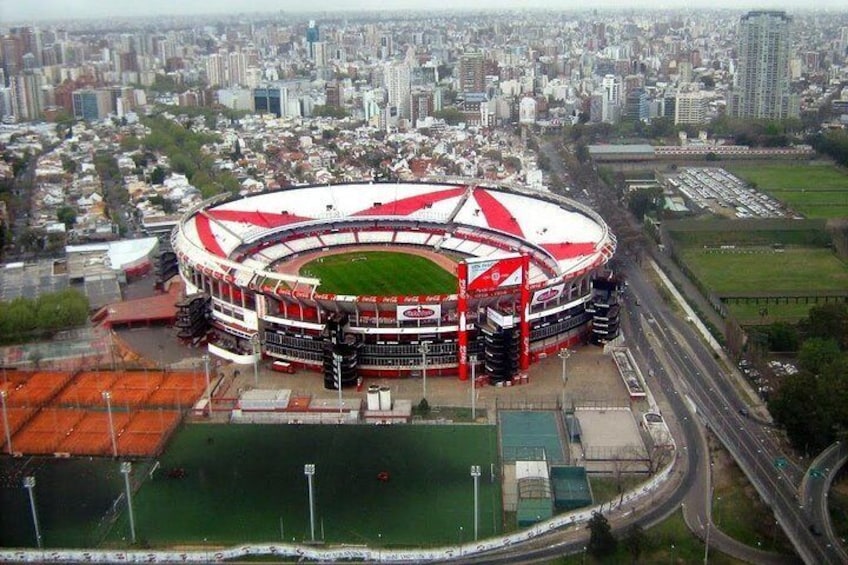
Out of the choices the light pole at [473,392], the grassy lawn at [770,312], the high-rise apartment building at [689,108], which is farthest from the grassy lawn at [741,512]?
the high-rise apartment building at [689,108]

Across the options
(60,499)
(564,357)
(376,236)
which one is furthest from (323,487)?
(376,236)

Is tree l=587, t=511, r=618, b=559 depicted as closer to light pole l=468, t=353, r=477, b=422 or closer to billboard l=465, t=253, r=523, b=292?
light pole l=468, t=353, r=477, b=422

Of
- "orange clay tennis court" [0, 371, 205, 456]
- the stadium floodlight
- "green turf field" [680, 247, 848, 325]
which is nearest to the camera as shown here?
"orange clay tennis court" [0, 371, 205, 456]

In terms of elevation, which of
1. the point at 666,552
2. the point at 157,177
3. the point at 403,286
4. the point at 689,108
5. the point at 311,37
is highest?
the point at 311,37

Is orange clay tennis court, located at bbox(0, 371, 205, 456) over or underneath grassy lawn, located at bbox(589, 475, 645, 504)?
over

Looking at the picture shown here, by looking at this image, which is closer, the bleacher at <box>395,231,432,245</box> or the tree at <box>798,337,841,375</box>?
the tree at <box>798,337,841,375</box>

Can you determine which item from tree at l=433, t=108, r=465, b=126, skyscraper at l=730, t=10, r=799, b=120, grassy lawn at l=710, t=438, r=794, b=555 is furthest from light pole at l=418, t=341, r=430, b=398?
skyscraper at l=730, t=10, r=799, b=120

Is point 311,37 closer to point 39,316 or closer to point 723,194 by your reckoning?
point 723,194
